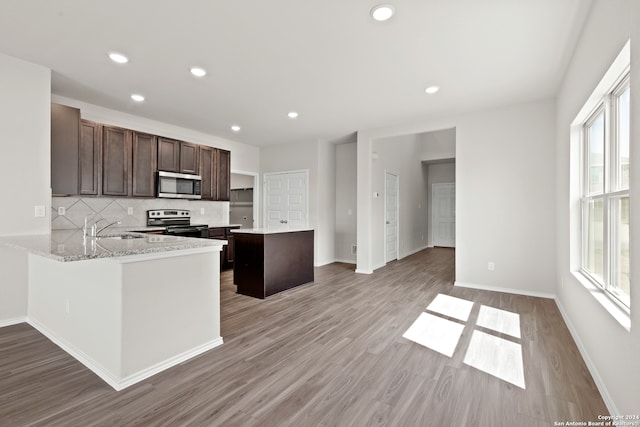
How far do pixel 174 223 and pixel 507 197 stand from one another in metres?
5.34

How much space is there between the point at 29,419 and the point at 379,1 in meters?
3.41

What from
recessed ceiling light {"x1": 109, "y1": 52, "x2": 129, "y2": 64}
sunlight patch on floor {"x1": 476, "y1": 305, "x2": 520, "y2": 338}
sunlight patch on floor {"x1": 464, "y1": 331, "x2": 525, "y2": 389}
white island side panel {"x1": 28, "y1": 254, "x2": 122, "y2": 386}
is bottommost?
sunlight patch on floor {"x1": 464, "y1": 331, "x2": 525, "y2": 389}

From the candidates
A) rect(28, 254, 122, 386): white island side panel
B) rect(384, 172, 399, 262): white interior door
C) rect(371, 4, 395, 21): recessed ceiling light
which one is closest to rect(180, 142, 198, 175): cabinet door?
rect(28, 254, 122, 386): white island side panel

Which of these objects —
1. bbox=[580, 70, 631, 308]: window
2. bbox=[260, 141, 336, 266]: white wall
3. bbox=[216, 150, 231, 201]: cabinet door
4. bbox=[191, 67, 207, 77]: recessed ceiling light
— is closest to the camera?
bbox=[580, 70, 631, 308]: window

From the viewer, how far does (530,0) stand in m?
2.15

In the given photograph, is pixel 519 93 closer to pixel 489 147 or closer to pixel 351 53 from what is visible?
pixel 489 147

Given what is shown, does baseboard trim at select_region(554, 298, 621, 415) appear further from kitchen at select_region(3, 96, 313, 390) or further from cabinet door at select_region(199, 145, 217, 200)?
cabinet door at select_region(199, 145, 217, 200)

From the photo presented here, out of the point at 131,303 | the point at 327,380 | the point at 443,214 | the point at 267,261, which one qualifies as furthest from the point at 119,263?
the point at 443,214

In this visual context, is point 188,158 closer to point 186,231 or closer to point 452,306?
point 186,231

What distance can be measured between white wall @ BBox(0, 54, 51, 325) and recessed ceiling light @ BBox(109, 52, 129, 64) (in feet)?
2.83

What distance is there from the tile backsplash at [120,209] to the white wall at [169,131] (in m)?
1.13

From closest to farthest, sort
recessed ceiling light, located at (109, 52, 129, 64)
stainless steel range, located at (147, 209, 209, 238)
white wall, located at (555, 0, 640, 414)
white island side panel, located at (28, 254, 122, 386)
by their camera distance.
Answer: white wall, located at (555, 0, 640, 414)
white island side panel, located at (28, 254, 122, 386)
recessed ceiling light, located at (109, 52, 129, 64)
stainless steel range, located at (147, 209, 209, 238)

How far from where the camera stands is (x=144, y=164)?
15.1ft

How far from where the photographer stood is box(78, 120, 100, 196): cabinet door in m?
3.94
